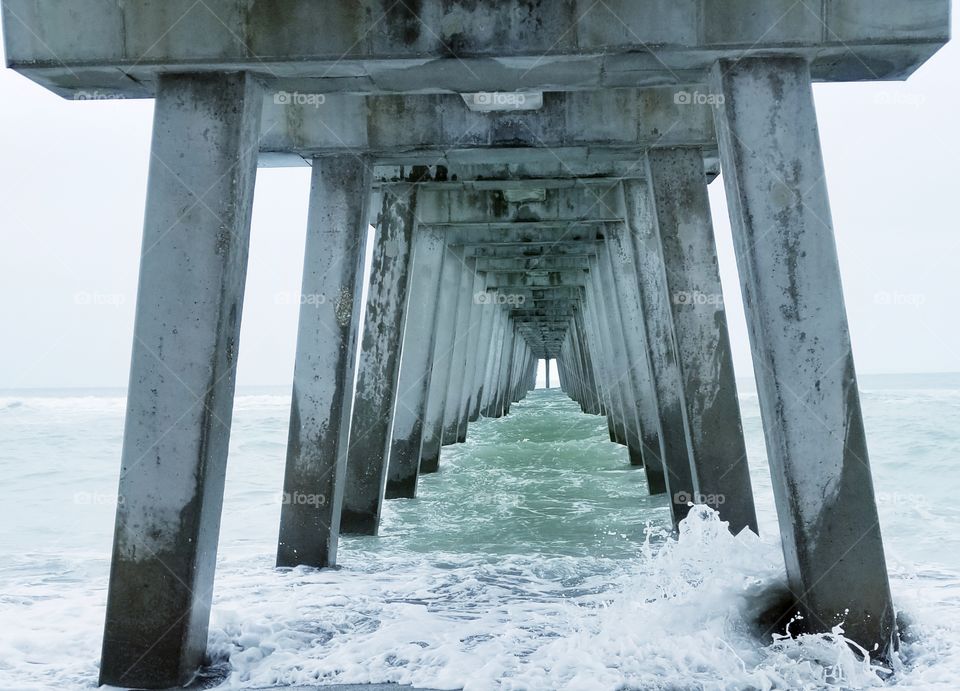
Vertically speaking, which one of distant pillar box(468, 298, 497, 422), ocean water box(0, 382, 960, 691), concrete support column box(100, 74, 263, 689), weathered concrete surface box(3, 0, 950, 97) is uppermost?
distant pillar box(468, 298, 497, 422)

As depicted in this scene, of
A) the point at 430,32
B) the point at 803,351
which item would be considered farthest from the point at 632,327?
the point at 430,32

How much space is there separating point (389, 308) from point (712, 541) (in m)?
5.60

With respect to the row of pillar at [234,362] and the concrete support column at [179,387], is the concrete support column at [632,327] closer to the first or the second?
the row of pillar at [234,362]

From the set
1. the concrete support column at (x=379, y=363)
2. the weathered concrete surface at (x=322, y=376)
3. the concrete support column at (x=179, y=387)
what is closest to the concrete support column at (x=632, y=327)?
the concrete support column at (x=379, y=363)

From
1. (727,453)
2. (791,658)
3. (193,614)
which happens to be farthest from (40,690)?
(727,453)

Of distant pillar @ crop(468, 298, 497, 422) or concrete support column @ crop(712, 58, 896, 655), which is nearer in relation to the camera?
concrete support column @ crop(712, 58, 896, 655)

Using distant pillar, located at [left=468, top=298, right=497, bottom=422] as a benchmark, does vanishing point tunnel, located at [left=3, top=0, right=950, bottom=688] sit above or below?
below

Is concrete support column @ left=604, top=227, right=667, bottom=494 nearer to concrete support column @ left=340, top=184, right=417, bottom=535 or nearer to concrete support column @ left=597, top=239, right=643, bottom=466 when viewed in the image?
concrete support column @ left=597, top=239, right=643, bottom=466

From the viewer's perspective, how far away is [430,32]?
513cm

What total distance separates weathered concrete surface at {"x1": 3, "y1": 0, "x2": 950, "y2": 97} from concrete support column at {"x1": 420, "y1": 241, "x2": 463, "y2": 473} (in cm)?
1117

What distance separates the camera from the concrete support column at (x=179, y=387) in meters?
4.82

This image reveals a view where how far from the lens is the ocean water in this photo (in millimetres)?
4805

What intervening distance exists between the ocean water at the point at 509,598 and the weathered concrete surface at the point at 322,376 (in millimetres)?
397

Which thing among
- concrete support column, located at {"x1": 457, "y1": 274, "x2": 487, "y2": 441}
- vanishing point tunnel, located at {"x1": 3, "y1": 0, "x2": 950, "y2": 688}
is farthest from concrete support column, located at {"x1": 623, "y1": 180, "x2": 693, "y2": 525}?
concrete support column, located at {"x1": 457, "y1": 274, "x2": 487, "y2": 441}
